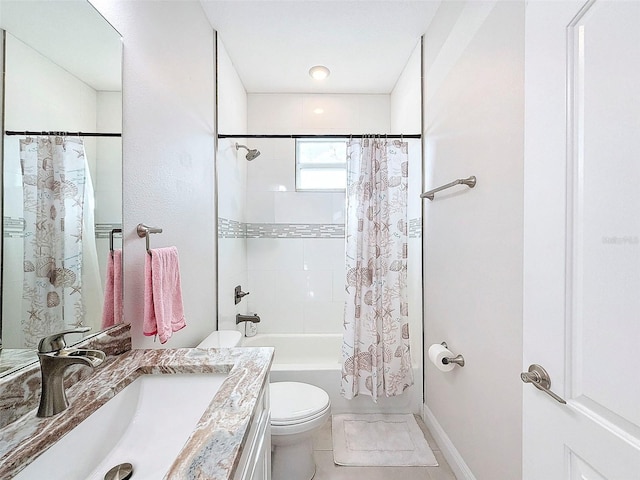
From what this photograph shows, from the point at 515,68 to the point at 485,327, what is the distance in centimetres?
103

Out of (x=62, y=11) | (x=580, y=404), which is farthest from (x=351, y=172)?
(x=580, y=404)

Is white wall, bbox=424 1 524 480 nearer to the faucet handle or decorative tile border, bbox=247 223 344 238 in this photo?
decorative tile border, bbox=247 223 344 238

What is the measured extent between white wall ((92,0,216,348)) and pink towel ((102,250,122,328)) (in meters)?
0.06

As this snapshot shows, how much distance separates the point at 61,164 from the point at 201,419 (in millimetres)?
772

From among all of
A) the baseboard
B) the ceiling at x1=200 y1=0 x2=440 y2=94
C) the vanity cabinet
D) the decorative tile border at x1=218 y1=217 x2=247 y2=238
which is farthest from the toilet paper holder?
the ceiling at x1=200 y1=0 x2=440 y2=94

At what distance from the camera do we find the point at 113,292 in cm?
111

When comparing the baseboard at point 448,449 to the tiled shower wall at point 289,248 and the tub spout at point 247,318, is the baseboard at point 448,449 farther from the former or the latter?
the tub spout at point 247,318

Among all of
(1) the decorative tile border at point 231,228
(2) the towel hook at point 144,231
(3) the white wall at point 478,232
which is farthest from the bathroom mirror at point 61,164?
(3) the white wall at point 478,232

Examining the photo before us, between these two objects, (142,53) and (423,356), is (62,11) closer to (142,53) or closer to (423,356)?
(142,53)

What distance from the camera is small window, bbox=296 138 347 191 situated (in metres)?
3.12

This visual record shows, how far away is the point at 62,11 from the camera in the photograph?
928mm

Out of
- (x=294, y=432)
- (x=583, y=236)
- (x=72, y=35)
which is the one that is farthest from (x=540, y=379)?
(x=72, y=35)

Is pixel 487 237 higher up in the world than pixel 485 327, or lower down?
higher up

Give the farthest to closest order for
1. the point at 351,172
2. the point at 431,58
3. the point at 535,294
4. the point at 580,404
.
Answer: the point at 351,172 < the point at 431,58 < the point at 535,294 < the point at 580,404
